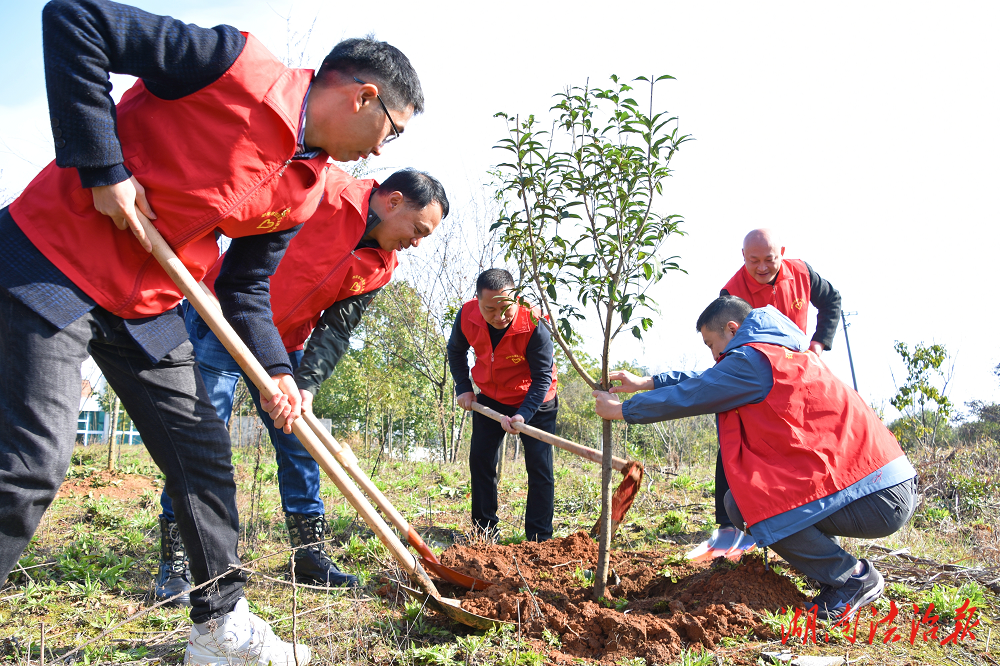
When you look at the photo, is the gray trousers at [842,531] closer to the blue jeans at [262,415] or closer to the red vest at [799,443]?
the red vest at [799,443]

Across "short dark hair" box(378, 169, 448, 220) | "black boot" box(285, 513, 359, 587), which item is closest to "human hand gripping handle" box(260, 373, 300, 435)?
"black boot" box(285, 513, 359, 587)

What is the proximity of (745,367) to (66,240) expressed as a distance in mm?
2562

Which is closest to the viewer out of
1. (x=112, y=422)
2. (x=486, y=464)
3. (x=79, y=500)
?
(x=486, y=464)

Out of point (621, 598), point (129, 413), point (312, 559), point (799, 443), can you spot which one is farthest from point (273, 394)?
point (799, 443)

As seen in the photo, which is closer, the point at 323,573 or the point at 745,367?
the point at 745,367

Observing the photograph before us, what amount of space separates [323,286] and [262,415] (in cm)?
77

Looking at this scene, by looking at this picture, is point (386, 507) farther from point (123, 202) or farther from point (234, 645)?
point (123, 202)

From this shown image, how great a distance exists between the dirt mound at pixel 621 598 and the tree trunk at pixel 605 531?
0.08 m

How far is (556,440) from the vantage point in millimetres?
3930

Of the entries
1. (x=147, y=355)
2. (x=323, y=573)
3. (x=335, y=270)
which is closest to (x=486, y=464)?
(x=323, y=573)

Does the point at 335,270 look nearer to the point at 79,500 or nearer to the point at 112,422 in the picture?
the point at 79,500

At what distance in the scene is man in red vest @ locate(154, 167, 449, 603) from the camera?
10.4 ft

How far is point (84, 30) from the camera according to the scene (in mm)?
1593

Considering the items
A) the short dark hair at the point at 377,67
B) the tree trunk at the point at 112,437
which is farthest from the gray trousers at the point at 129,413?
the tree trunk at the point at 112,437
